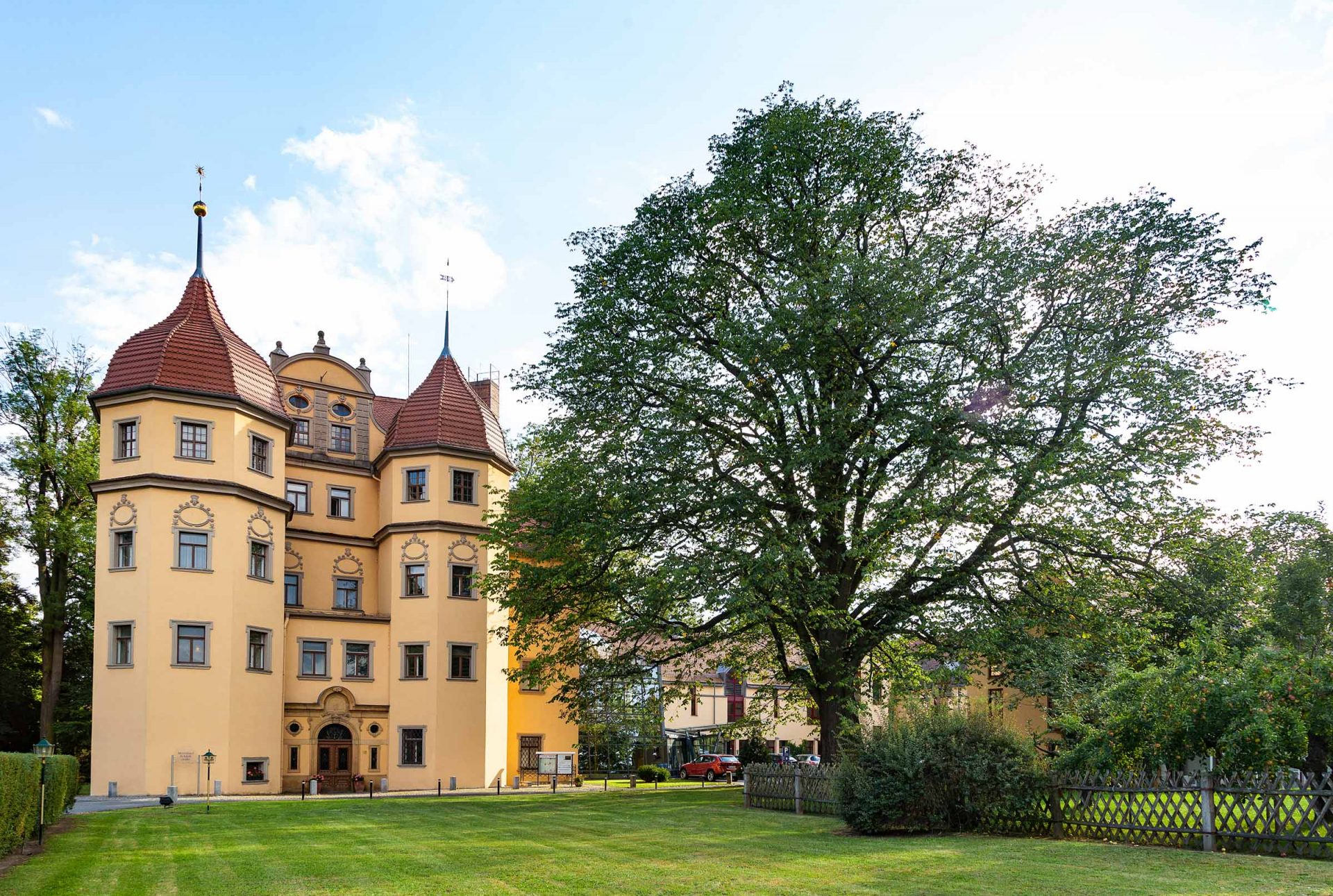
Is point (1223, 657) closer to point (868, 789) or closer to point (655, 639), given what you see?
point (868, 789)

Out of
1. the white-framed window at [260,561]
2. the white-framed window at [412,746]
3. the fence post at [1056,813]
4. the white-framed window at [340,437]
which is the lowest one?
the white-framed window at [412,746]

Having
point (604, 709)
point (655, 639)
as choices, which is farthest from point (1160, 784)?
point (604, 709)

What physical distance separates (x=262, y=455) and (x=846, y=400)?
23386 mm

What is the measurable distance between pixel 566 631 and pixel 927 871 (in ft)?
61.4

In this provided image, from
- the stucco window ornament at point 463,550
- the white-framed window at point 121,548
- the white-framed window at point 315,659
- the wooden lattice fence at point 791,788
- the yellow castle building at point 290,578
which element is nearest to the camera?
the wooden lattice fence at point 791,788

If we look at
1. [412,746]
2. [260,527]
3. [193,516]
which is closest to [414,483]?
[260,527]

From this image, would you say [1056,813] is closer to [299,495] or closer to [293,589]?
[293,589]

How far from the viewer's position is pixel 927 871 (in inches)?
524

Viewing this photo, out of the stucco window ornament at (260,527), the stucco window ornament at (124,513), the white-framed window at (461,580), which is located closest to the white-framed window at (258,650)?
the stucco window ornament at (260,527)

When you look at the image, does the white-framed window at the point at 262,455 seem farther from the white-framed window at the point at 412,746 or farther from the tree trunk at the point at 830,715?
the tree trunk at the point at 830,715

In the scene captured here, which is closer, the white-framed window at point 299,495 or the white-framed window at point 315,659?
the white-framed window at point 315,659

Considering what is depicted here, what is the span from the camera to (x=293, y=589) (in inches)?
1724

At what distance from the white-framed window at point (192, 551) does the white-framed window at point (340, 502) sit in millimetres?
8001

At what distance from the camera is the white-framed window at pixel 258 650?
3822 centimetres
